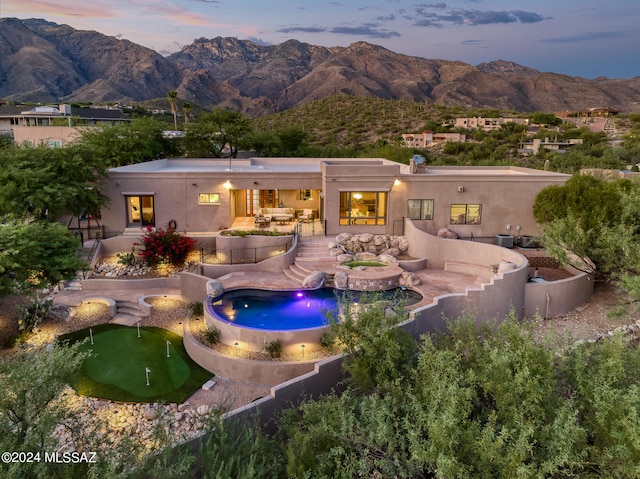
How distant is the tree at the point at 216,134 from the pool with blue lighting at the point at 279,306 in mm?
24377

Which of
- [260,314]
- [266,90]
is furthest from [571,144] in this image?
[266,90]

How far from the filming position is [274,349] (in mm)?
12445

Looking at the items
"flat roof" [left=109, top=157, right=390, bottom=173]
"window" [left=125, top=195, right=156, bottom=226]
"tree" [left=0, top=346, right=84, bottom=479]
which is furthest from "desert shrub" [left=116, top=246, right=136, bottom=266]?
"tree" [left=0, top=346, right=84, bottom=479]

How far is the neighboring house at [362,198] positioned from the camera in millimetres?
21047

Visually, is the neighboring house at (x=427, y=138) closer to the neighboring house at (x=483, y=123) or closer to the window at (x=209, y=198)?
the neighboring house at (x=483, y=123)

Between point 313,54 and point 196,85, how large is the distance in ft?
177

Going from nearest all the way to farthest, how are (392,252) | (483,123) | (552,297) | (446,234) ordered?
(552,297), (392,252), (446,234), (483,123)

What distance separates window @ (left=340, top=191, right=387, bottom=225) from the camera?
21.5m

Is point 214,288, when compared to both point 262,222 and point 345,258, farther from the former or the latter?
point 262,222

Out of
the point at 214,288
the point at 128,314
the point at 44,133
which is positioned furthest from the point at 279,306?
the point at 44,133

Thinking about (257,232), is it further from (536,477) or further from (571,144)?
(571,144)

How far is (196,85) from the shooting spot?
429 ft

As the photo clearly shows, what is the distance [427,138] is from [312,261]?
4210cm

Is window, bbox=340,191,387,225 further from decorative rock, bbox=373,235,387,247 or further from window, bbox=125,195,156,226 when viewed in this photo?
window, bbox=125,195,156,226
